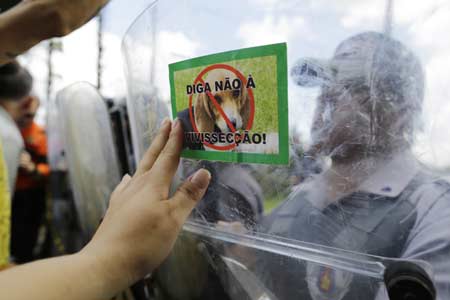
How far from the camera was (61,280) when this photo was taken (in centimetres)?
44

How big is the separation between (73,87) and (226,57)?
0.88m

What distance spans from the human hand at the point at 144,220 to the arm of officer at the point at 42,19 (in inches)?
11.6

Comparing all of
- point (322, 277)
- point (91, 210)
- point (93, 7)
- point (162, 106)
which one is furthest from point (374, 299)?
point (91, 210)

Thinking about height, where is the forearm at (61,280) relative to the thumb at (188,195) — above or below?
below

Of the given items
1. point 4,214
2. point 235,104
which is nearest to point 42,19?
point 235,104

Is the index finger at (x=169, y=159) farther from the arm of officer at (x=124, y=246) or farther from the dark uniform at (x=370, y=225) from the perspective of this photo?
the dark uniform at (x=370, y=225)

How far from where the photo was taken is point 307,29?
1.61 ft

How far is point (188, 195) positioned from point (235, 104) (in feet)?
0.53

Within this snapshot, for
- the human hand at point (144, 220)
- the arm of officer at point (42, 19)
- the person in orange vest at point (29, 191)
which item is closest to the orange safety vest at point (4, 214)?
the arm of officer at point (42, 19)

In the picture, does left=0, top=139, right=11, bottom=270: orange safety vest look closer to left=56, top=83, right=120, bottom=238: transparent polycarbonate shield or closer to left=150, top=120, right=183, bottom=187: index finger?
left=56, top=83, right=120, bottom=238: transparent polycarbonate shield

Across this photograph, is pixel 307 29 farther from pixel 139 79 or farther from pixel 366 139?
pixel 139 79

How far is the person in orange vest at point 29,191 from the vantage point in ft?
7.66

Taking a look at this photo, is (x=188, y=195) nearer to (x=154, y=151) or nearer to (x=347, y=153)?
(x=154, y=151)

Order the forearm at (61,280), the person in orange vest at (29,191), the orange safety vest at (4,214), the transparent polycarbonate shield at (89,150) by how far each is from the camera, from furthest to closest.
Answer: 1. the person in orange vest at (29,191)
2. the orange safety vest at (4,214)
3. the transparent polycarbonate shield at (89,150)
4. the forearm at (61,280)
